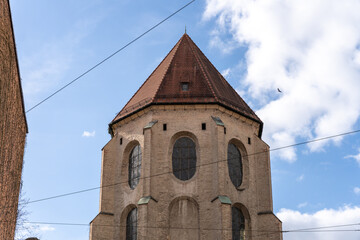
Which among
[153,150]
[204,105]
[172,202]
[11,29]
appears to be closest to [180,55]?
[204,105]

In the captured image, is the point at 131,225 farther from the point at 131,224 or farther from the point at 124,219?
the point at 124,219

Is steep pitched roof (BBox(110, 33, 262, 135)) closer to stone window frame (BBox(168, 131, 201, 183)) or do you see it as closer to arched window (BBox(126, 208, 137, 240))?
stone window frame (BBox(168, 131, 201, 183))

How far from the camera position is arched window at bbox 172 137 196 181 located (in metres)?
30.5

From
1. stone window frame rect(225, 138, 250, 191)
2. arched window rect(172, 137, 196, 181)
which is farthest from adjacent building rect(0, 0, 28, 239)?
stone window frame rect(225, 138, 250, 191)

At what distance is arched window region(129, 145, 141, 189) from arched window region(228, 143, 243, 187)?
5054 millimetres

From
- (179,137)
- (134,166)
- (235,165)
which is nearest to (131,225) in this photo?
(134,166)

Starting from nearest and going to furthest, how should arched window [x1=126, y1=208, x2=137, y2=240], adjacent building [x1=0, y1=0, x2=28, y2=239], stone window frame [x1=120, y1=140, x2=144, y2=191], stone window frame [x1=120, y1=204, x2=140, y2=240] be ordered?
adjacent building [x1=0, y1=0, x2=28, y2=239] → arched window [x1=126, y1=208, x2=137, y2=240] → stone window frame [x1=120, y1=204, x2=140, y2=240] → stone window frame [x1=120, y1=140, x2=144, y2=191]

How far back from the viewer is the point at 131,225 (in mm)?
30531

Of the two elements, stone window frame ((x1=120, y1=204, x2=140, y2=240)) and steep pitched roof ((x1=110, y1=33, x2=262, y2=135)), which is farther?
steep pitched roof ((x1=110, y1=33, x2=262, y2=135))

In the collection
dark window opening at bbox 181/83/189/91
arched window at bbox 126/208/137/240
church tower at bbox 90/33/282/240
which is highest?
dark window opening at bbox 181/83/189/91

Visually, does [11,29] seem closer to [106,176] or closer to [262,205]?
[106,176]

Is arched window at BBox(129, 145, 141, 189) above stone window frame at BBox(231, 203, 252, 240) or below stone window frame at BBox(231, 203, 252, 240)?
above

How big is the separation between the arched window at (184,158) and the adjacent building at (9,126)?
9304 millimetres

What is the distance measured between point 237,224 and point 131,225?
5.68 metres
